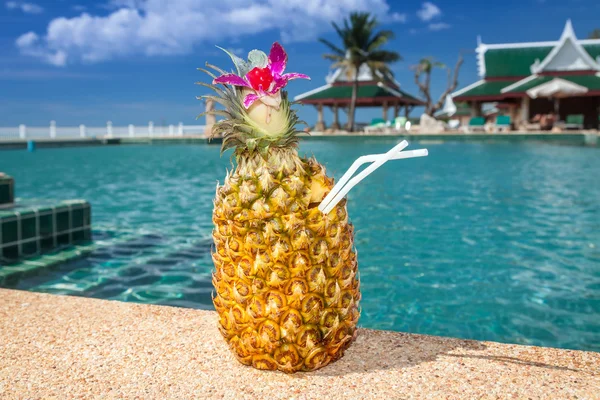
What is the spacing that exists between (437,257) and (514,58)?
38.7 metres

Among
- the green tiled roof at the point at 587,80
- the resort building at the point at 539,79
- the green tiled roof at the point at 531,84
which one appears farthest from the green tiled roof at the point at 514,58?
the green tiled roof at the point at 587,80

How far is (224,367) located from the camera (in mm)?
2184

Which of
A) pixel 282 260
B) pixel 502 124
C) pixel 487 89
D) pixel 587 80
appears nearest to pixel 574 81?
pixel 587 80

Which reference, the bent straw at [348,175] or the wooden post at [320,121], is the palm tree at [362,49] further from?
the bent straw at [348,175]

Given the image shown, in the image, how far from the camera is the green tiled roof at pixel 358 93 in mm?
40625

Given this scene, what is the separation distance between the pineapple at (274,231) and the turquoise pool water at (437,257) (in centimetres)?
21

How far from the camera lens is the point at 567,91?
102 feet

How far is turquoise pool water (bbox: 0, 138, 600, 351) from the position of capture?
437 centimetres

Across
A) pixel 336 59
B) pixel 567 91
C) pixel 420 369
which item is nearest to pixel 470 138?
pixel 567 91

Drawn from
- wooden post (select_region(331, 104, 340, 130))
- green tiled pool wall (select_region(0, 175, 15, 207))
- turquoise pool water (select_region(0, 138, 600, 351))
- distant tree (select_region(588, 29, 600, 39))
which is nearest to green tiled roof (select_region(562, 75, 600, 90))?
wooden post (select_region(331, 104, 340, 130))

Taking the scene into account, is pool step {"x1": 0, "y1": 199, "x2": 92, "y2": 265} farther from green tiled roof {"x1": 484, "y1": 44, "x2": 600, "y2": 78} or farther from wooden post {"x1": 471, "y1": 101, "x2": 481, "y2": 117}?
green tiled roof {"x1": 484, "y1": 44, "x2": 600, "y2": 78}

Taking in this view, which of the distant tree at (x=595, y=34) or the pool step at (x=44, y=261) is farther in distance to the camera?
the distant tree at (x=595, y=34)

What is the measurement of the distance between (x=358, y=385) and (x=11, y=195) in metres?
5.29

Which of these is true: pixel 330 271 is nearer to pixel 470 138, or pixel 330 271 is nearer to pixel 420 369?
pixel 420 369
